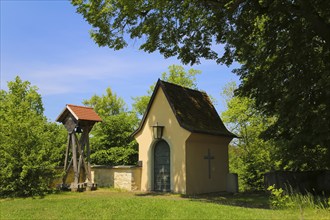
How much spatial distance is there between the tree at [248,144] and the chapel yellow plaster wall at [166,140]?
4.85m

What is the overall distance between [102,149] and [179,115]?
10267mm

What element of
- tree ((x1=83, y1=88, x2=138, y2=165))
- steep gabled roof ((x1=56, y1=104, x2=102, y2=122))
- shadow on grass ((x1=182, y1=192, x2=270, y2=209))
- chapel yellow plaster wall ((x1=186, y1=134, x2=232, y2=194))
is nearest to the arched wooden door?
chapel yellow plaster wall ((x1=186, y1=134, x2=232, y2=194))

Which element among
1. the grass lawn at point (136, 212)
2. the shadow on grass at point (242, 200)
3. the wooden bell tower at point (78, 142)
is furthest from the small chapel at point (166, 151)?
the grass lawn at point (136, 212)

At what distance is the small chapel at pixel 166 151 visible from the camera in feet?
56.7

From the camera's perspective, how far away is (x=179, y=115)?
57.6 feet

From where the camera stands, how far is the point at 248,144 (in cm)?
3522

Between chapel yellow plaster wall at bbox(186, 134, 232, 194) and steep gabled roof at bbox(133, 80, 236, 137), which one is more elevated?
steep gabled roof at bbox(133, 80, 236, 137)

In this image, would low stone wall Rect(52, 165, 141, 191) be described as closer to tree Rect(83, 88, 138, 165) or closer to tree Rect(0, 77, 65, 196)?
tree Rect(0, 77, 65, 196)

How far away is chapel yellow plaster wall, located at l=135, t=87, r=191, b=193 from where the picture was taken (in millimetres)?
17109

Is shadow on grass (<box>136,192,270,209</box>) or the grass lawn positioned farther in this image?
shadow on grass (<box>136,192,270,209</box>)

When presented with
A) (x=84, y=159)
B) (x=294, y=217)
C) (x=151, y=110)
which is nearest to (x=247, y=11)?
(x=151, y=110)

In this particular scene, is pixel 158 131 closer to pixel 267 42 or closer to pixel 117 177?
pixel 117 177

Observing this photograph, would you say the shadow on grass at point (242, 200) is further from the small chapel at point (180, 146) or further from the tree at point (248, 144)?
the tree at point (248, 144)

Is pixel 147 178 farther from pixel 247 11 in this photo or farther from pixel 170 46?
pixel 247 11
